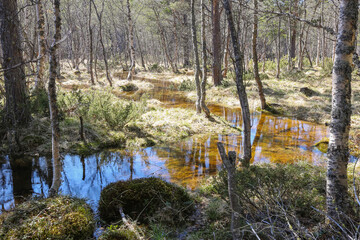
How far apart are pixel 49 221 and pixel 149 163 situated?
3.79 m

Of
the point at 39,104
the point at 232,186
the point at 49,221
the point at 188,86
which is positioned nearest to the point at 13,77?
the point at 39,104

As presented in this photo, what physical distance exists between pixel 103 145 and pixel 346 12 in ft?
22.9

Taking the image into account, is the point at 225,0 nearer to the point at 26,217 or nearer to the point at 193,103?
the point at 26,217

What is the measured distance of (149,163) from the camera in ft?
23.1

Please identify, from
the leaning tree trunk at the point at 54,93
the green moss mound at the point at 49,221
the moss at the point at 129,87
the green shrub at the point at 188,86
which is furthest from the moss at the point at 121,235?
the moss at the point at 129,87

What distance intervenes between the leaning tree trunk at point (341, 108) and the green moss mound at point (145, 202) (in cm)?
202

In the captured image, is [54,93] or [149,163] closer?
[54,93]

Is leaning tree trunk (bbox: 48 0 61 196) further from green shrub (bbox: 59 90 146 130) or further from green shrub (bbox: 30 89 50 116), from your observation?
green shrub (bbox: 30 89 50 116)

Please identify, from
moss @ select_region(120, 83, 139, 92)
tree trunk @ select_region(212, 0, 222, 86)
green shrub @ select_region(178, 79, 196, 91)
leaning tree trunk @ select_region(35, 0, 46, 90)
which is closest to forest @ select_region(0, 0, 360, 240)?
leaning tree trunk @ select_region(35, 0, 46, 90)

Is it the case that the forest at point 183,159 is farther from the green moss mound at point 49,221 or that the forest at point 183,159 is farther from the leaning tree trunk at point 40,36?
the leaning tree trunk at point 40,36

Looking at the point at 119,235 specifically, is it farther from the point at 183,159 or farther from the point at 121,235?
the point at 183,159

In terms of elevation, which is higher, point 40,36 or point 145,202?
point 40,36

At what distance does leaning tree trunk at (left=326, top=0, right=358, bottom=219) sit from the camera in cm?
283

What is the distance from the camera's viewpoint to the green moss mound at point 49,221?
3.16 metres
